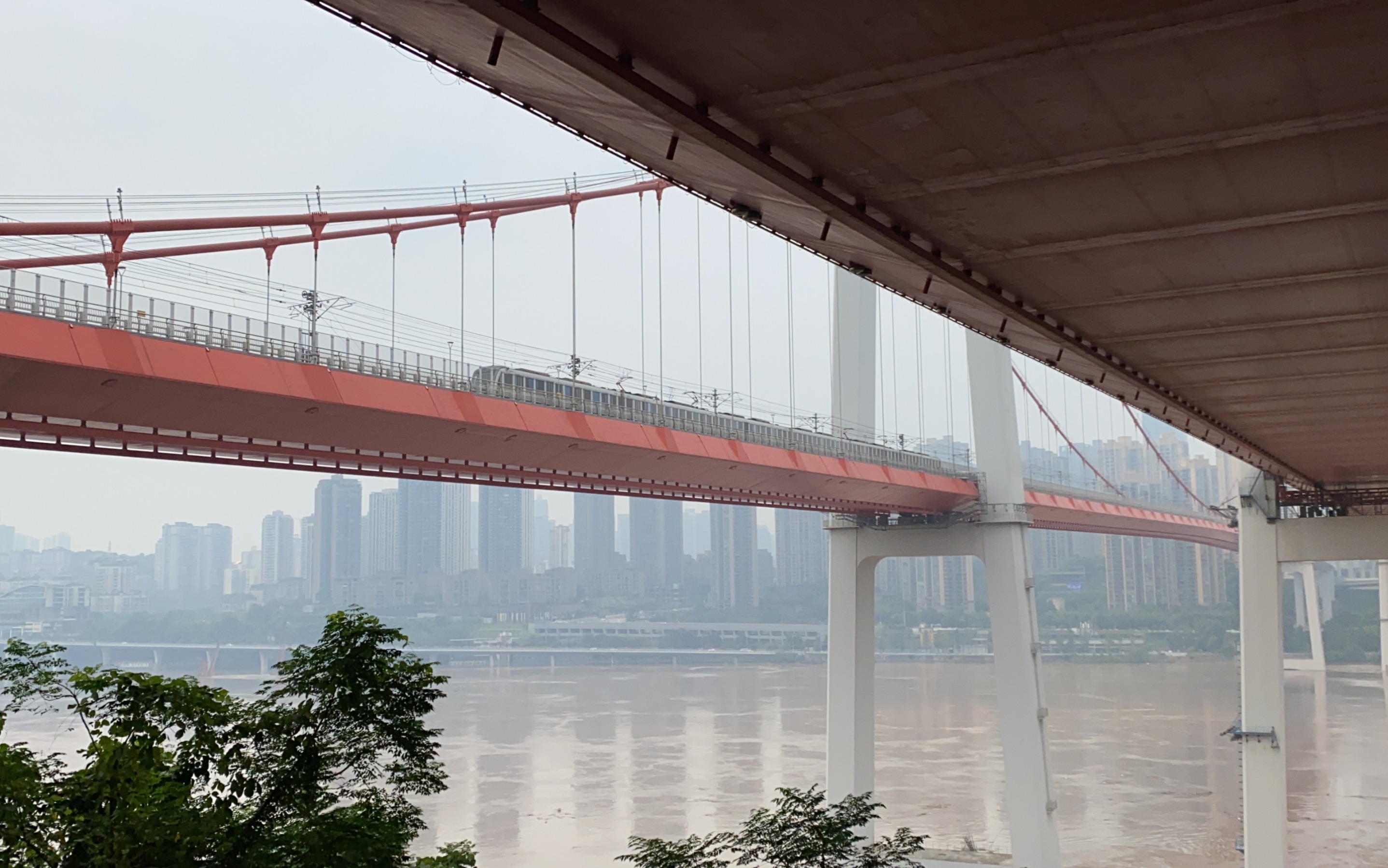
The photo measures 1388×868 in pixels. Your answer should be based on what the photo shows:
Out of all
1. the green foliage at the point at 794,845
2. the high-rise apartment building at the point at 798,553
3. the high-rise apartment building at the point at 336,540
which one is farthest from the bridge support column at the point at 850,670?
the high-rise apartment building at the point at 798,553

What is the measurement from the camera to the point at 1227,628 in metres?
77.4

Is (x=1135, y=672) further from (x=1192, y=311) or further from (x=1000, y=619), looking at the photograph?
(x=1192, y=311)

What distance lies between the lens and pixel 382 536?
294ft

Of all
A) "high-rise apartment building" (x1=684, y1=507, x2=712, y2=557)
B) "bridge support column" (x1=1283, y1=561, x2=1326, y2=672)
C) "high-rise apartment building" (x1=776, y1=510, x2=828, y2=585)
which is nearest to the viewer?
"bridge support column" (x1=1283, y1=561, x2=1326, y2=672)

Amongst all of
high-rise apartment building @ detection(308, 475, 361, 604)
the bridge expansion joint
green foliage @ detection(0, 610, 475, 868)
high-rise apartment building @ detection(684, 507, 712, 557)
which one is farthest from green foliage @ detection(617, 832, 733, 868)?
high-rise apartment building @ detection(684, 507, 712, 557)

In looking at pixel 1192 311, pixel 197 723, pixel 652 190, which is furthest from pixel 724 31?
pixel 652 190

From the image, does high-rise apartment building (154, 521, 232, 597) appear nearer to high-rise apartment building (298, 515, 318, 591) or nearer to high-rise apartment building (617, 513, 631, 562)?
high-rise apartment building (298, 515, 318, 591)

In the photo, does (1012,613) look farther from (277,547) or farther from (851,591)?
(277,547)

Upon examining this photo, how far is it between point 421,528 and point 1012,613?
71244 mm

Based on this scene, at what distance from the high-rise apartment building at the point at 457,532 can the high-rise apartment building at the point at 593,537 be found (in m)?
8.45

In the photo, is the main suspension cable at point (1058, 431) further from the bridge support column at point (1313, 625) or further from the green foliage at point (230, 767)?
the green foliage at point (230, 767)

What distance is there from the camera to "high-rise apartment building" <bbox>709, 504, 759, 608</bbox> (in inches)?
3605

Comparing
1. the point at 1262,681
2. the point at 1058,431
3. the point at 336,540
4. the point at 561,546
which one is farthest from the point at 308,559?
the point at 1262,681

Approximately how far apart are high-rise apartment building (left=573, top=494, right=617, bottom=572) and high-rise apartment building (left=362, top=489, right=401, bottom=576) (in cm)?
1449
